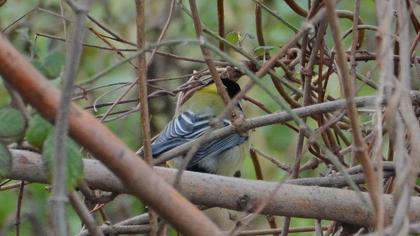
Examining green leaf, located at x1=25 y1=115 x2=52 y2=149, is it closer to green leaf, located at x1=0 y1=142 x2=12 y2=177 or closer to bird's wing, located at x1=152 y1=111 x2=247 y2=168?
green leaf, located at x1=0 y1=142 x2=12 y2=177

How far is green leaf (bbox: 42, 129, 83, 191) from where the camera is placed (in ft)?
3.09

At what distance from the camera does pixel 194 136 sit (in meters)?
2.95

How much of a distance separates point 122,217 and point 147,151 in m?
2.72

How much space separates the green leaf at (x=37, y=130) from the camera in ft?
3.17

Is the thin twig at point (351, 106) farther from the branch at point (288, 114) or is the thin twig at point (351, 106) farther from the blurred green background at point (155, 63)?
the blurred green background at point (155, 63)

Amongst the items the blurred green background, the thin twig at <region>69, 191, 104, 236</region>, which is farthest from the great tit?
the thin twig at <region>69, 191, 104, 236</region>

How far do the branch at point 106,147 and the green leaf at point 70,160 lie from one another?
127 millimetres

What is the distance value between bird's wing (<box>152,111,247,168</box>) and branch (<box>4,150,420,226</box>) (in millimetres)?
1150

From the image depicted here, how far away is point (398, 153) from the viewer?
0.86 meters

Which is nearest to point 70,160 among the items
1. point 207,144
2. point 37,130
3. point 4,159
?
point 37,130

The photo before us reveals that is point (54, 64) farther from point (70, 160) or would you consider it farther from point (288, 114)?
point (288, 114)

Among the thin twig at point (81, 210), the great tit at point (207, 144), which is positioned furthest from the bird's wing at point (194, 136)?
the thin twig at point (81, 210)

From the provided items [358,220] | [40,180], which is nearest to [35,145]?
[40,180]

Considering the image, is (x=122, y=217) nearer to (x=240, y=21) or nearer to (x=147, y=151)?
(x=240, y=21)
